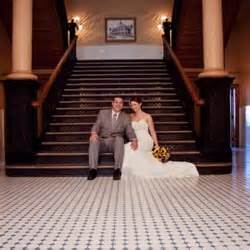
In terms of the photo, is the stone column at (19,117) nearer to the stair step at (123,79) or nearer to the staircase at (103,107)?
the staircase at (103,107)

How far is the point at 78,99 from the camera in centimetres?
884

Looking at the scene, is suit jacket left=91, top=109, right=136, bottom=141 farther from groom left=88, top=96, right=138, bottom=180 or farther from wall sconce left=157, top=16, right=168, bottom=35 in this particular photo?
wall sconce left=157, top=16, right=168, bottom=35

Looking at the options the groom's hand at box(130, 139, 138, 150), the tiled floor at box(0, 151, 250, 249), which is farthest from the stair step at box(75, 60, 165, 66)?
→ the tiled floor at box(0, 151, 250, 249)

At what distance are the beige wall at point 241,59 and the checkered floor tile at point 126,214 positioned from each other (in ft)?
22.1

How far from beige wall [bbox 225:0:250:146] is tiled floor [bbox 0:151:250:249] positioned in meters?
6.76

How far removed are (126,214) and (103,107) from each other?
4.75 m

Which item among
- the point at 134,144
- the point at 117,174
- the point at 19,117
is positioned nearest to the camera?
the point at 117,174

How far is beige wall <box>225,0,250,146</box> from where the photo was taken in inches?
464

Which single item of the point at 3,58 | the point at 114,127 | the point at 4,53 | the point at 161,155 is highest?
the point at 4,53

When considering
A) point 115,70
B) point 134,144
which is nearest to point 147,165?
point 134,144

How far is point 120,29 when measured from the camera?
12.4 meters

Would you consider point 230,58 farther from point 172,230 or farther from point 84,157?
point 172,230

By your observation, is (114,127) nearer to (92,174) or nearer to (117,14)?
(92,174)

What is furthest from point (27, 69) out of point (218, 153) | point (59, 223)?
point (59, 223)
